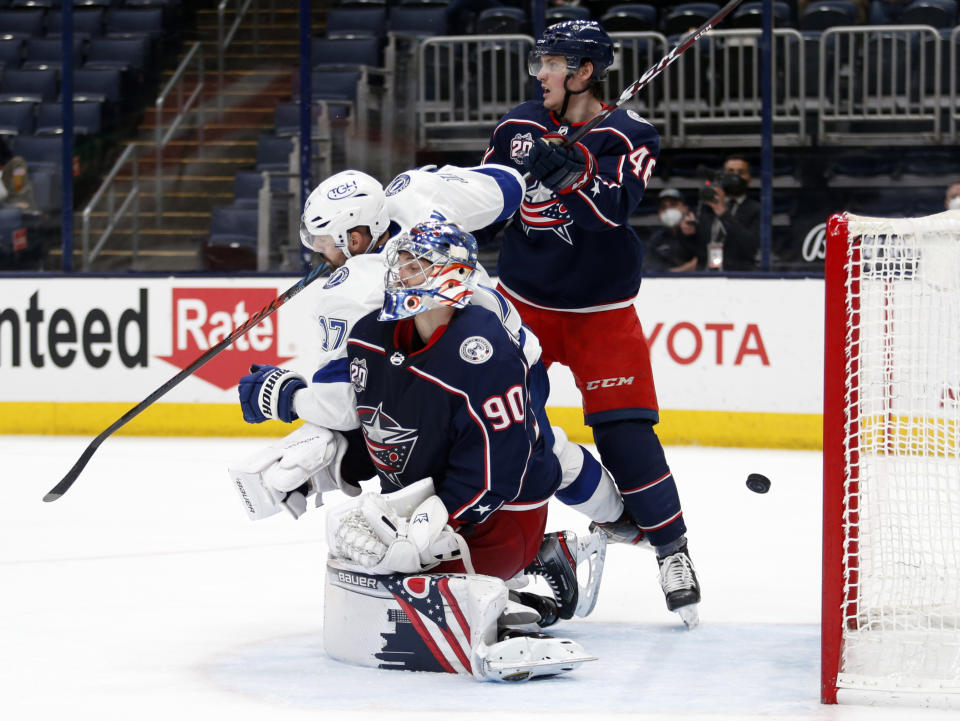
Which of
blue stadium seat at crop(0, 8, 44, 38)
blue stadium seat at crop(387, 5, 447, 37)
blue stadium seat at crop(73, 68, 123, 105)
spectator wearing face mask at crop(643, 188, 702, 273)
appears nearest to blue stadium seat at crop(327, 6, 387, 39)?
blue stadium seat at crop(387, 5, 447, 37)

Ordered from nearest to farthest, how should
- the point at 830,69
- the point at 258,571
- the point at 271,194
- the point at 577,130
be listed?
the point at 577,130 < the point at 258,571 < the point at 271,194 < the point at 830,69

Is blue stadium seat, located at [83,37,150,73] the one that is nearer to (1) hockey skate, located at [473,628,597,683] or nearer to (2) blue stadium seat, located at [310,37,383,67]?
(2) blue stadium seat, located at [310,37,383,67]

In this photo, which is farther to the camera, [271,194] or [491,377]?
[271,194]

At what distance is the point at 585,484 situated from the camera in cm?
312

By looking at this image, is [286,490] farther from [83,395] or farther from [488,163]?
[83,395]

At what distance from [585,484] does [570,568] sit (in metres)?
0.18

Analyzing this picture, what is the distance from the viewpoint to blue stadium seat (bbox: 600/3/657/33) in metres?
7.75

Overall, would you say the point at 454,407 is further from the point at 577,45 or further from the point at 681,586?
the point at 577,45

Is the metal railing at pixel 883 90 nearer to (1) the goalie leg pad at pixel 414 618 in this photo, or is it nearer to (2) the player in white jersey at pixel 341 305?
(2) the player in white jersey at pixel 341 305

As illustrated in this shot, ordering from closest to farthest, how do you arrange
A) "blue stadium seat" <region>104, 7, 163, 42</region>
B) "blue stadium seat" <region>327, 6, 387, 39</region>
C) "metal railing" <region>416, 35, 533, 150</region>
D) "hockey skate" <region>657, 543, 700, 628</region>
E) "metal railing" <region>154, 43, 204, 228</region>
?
"hockey skate" <region>657, 543, 700, 628</region> → "metal railing" <region>416, 35, 533, 150</region> → "metal railing" <region>154, 43, 204, 228</region> → "blue stadium seat" <region>327, 6, 387, 39</region> → "blue stadium seat" <region>104, 7, 163, 42</region>

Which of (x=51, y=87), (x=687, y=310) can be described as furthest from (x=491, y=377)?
(x=51, y=87)

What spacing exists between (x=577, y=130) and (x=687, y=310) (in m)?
3.03

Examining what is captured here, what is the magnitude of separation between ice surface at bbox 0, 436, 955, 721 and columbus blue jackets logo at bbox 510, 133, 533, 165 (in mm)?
996

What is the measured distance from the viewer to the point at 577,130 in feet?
10.3
